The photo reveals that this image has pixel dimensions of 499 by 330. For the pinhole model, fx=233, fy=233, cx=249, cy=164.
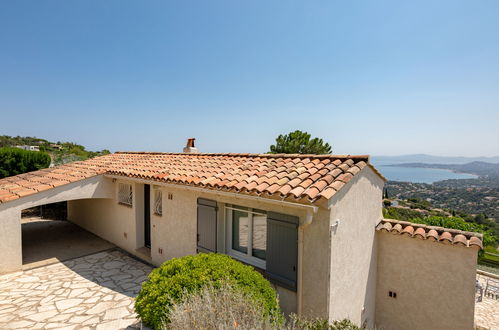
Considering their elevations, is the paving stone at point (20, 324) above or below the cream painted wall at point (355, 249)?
below

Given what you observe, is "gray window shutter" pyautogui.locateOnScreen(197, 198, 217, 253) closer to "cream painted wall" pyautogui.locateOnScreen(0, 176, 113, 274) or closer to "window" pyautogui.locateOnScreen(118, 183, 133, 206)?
"window" pyautogui.locateOnScreen(118, 183, 133, 206)

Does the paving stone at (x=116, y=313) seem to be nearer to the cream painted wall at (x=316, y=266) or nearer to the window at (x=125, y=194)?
the cream painted wall at (x=316, y=266)

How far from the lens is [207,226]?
24.4 feet

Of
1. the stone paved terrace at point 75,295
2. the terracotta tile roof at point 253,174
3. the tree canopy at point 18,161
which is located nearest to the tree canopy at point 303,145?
the terracotta tile roof at point 253,174

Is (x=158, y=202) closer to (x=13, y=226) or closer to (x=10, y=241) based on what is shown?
(x=13, y=226)

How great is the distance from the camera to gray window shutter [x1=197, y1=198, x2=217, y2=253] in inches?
286

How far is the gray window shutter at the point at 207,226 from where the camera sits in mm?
7258

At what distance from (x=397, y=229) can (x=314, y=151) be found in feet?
64.1

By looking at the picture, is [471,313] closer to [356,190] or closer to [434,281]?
[434,281]

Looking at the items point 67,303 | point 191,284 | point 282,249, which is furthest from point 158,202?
point 282,249

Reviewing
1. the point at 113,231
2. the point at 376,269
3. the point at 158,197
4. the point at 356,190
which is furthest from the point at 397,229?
the point at 113,231

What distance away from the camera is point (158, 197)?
9594 mm

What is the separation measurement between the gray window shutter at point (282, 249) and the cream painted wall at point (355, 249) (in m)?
0.86

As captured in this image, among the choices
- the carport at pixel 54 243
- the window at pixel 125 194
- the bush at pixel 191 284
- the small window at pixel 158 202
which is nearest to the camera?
the bush at pixel 191 284
